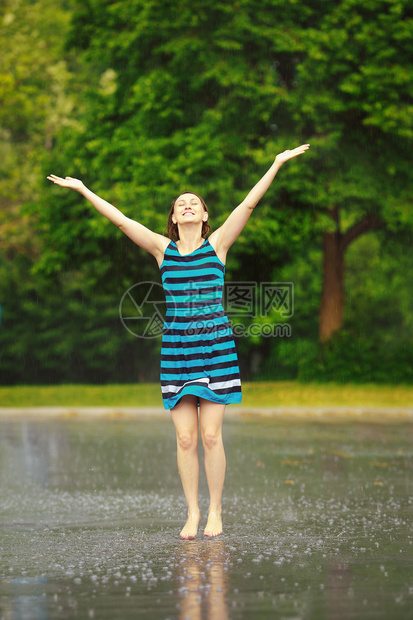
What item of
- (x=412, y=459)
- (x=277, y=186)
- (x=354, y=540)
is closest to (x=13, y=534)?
(x=354, y=540)

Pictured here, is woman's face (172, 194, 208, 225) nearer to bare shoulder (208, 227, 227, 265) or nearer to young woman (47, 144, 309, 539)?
young woman (47, 144, 309, 539)

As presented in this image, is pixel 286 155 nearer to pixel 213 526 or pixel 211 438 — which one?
pixel 211 438

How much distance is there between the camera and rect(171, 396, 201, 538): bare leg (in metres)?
7.12

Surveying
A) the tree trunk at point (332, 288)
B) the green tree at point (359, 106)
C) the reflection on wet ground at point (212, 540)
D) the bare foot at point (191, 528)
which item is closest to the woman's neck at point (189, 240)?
the bare foot at point (191, 528)

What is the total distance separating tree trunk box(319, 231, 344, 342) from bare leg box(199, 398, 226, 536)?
70.7 feet

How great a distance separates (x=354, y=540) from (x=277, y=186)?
18883 millimetres

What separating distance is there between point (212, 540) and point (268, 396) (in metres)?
19.1

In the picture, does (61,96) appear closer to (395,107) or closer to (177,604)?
(395,107)

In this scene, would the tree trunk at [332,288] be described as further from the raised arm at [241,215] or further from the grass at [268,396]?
the raised arm at [241,215]

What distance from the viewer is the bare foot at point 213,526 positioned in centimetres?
716

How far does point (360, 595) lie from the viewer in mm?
5355

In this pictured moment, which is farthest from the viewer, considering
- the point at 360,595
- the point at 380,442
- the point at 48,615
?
the point at 380,442

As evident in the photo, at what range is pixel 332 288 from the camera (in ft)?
96.0

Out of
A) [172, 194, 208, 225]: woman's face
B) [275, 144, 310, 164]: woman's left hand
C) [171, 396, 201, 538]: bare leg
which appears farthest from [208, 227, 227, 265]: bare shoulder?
[171, 396, 201, 538]: bare leg
